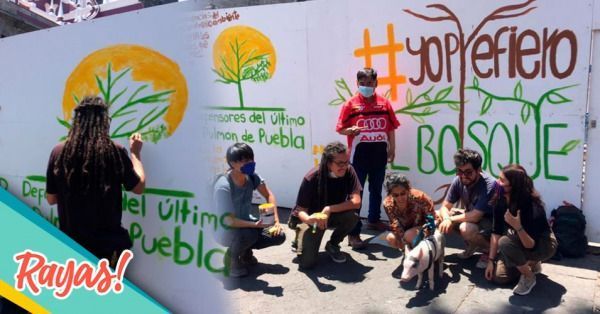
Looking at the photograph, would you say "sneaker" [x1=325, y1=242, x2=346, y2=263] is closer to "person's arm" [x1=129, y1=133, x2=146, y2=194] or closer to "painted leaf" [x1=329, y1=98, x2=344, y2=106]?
"painted leaf" [x1=329, y1=98, x2=344, y2=106]

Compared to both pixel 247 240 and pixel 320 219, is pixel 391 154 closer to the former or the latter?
pixel 320 219

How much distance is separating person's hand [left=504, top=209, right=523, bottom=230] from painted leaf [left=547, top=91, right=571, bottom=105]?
1.26 m

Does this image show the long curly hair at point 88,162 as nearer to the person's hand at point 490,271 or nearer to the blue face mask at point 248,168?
the blue face mask at point 248,168

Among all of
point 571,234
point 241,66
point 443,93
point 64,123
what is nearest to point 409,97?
point 443,93

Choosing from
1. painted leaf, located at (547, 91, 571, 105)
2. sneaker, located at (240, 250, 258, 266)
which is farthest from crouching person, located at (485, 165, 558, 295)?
sneaker, located at (240, 250, 258, 266)

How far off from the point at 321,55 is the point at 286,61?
427 mm

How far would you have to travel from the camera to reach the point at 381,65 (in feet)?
15.1

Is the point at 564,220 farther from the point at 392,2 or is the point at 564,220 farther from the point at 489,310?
the point at 392,2

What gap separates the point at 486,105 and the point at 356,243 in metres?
1.62

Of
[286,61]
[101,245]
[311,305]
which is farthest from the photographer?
[286,61]

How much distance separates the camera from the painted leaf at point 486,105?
4156mm

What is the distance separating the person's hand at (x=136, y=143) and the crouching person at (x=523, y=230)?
2.30m

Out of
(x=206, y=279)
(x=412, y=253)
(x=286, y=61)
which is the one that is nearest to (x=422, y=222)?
(x=412, y=253)

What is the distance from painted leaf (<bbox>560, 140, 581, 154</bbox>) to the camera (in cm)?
382
